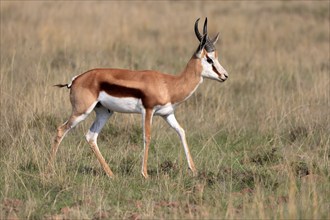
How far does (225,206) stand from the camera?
5.79 m

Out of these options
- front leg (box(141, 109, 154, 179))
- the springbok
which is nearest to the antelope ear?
the springbok

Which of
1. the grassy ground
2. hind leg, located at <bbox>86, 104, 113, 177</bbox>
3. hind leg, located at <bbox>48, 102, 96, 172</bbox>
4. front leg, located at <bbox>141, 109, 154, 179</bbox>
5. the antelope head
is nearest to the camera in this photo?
the grassy ground

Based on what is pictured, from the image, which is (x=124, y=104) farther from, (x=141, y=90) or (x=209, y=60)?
(x=209, y=60)

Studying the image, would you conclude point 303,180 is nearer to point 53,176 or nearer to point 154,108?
point 154,108

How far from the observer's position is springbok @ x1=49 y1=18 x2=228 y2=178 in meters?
6.94

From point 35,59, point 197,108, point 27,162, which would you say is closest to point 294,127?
point 197,108

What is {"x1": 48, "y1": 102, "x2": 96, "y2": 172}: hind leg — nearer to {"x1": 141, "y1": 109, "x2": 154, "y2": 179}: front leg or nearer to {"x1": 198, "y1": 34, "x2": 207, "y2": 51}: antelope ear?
{"x1": 141, "y1": 109, "x2": 154, "y2": 179}: front leg

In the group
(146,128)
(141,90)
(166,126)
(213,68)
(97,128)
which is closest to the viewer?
(141,90)

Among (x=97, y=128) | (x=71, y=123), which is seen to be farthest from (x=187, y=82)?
(x=71, y=123)

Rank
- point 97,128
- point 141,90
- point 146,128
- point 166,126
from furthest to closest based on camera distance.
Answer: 1. point 166,126
2. point 97,128
3. point 146,128
4. point 141,90

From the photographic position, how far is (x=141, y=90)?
693 centimetres

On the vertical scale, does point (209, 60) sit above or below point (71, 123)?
above

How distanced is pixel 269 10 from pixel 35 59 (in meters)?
8.85

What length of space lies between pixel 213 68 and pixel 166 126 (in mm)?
2017
